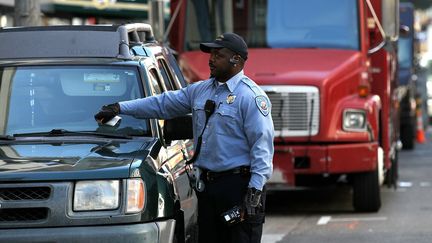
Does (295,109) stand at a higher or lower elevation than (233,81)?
lower

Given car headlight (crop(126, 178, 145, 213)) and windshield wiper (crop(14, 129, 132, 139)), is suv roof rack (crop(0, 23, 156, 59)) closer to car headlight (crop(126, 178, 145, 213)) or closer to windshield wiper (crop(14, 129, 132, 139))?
windshield wiper (crop(14, 129, 132, 139))

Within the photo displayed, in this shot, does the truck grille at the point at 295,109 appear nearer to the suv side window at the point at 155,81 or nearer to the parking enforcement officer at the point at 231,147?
the suv side window at the point at 155,81

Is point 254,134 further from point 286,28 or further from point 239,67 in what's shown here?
point 286,28

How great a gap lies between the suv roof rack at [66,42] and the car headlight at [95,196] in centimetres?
159

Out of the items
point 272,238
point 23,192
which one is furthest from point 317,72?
point 23,192

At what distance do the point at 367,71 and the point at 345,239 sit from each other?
336cm

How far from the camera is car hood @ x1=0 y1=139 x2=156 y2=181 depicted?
609 centimetres

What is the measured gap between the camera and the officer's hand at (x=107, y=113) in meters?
6.64

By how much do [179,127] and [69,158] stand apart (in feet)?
2.85

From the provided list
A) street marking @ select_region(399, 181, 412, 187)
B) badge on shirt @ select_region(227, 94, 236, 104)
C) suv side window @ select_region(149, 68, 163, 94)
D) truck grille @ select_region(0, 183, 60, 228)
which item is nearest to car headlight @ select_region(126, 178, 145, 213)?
truck grille @ select_region(0, 183, 60, 228)

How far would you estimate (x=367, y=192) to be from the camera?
13094 mm

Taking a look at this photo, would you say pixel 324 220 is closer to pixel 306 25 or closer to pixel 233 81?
pixel 306 25

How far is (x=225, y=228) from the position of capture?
635cm

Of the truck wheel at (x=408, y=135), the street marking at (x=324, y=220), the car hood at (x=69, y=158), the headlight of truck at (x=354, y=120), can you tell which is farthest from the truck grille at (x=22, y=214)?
the truck wheel at (x=408, y=135)
